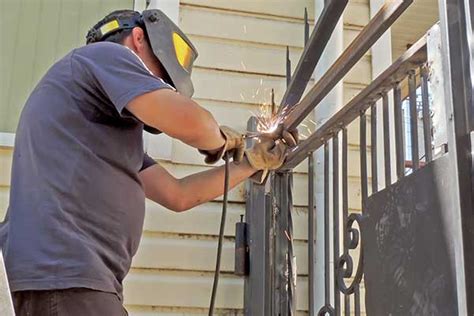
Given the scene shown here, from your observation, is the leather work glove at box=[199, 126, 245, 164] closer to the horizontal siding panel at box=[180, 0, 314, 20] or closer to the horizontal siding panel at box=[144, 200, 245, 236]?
the horizontal siding panel at box=[144, 200, 245, 236]

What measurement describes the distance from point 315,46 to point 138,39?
1.91 feet

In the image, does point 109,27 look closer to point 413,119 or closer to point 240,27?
point 413,119

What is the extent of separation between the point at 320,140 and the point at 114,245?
2.62 feet

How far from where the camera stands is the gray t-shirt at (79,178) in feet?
4.99

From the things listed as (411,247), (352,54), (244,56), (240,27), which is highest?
(240,27)

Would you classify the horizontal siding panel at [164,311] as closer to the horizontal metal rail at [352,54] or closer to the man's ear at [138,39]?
the horizontal metal rail at [352,54]

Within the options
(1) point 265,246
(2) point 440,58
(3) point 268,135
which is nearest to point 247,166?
(3) point 268,135

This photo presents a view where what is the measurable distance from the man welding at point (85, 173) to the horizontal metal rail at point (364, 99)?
0.33 metres

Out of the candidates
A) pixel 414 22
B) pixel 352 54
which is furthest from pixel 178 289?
pixel 414 22

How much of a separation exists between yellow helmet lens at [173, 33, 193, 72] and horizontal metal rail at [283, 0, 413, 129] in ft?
1.31

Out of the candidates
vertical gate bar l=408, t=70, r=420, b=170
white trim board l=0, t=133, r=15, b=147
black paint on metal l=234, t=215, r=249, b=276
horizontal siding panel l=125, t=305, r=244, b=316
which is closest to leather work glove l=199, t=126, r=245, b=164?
vertical gate bar l=408, t=70, r=420, b=170

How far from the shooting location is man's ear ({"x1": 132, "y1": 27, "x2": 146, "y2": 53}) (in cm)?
194

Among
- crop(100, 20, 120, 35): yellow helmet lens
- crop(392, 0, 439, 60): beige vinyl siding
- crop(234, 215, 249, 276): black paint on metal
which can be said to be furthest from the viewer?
crop(392, 0, 439, 60): beige vinyl siding

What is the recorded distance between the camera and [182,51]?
80.6 inches
